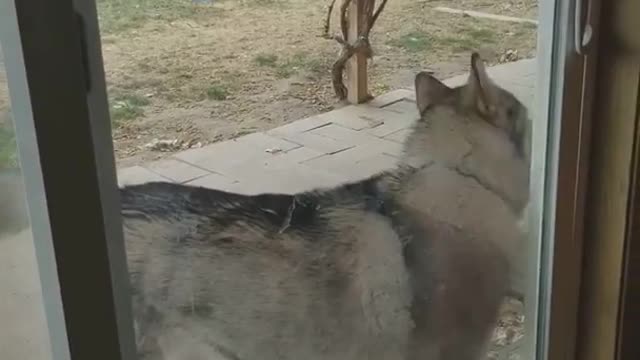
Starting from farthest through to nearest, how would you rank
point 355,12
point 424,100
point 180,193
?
point 424,100 → point 355,12 → point 180,193

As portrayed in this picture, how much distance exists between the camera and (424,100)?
4.35 feet

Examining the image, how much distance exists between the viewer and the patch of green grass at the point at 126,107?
95 cm

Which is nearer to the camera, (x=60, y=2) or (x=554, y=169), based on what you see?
(x=60, y=2)

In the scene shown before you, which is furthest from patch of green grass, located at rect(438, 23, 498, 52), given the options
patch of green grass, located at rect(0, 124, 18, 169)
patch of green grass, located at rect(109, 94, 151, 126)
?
patch of green grass, located at rect(0, 124, 18, 169)

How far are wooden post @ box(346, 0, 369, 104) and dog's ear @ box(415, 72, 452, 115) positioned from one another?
96 millimetres

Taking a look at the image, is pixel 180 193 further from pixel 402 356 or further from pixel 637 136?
pixel 637 136

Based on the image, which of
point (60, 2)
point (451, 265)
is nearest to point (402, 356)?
point (451, 265)

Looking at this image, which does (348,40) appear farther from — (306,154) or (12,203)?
(12,203)

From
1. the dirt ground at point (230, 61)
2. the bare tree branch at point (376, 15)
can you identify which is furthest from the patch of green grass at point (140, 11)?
the bare tree branch at point (376, 15)

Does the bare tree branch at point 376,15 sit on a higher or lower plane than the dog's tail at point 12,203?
higher

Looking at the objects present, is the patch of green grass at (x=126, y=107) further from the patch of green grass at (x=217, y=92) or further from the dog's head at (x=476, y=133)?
the dog's head at (x=476, y=133)

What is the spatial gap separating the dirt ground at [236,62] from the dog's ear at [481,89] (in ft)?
0.16

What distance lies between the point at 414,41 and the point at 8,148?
2.10 feet

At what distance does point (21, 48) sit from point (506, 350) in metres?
1.09
